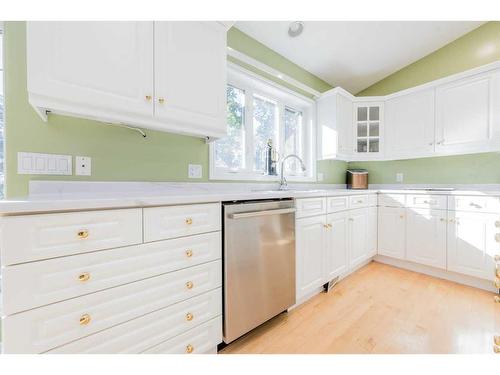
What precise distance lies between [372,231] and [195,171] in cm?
213

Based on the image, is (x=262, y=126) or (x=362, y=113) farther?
(x=362, y=113)

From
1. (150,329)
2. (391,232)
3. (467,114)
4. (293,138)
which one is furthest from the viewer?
(293,138)

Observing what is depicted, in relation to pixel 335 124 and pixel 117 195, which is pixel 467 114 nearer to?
pixel 335 124

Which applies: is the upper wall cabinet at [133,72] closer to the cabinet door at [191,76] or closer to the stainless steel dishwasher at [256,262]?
the cabinet door at [191,76]

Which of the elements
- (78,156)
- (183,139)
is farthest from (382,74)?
(78,156)

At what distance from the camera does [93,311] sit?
79 cm

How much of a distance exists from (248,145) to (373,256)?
2.09m

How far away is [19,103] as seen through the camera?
1073mm

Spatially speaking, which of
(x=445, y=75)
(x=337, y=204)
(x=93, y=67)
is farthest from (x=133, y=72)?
(x=445, y=75)

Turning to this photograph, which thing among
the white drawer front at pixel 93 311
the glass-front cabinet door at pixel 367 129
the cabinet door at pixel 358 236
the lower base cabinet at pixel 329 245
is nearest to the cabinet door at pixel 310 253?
the lower base cabinet at pixel 329 245

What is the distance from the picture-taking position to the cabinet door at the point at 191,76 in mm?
1177
